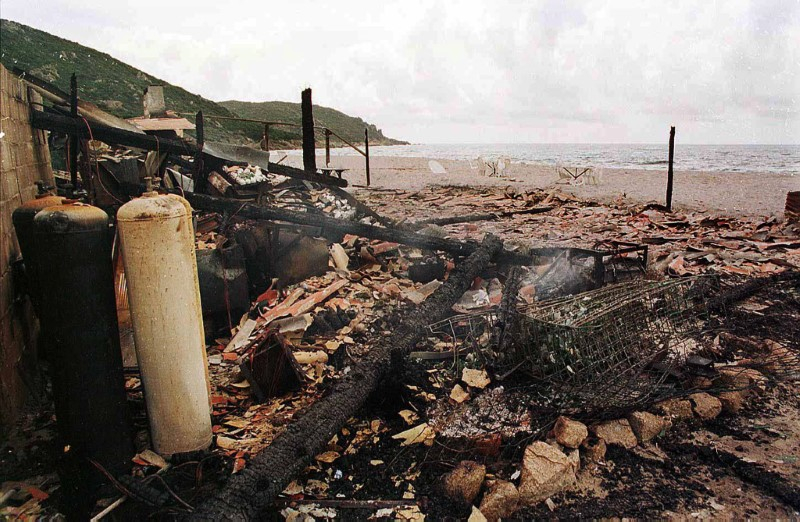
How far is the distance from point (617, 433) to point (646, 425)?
219 mm

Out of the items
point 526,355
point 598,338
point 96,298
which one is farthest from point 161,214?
point 598,338

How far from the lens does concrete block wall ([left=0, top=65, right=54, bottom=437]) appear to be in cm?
338

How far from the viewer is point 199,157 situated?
8656mm

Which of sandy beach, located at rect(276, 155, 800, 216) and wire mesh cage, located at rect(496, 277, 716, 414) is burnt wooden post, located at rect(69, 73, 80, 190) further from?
sandy beach, located at rect(276, 155, 800, 216)

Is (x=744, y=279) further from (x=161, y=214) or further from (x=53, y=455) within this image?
(x=53, y=455)

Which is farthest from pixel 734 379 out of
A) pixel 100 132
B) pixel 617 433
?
pixel 100 132

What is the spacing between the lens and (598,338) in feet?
12.7

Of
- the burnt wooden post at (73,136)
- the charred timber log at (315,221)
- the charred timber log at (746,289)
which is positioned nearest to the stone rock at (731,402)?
the charred timber log at (746,289)

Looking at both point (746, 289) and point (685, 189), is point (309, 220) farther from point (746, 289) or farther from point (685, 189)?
point (685, 189)

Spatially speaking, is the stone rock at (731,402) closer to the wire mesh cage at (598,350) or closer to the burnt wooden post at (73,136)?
the wire mesh cage at (598,350)

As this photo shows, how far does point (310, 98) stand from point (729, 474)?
14.3 m

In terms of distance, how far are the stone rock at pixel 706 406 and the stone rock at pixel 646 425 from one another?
1.26ft

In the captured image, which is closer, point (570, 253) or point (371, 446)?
point (371, 446)

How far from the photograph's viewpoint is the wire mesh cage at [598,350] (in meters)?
3.66
